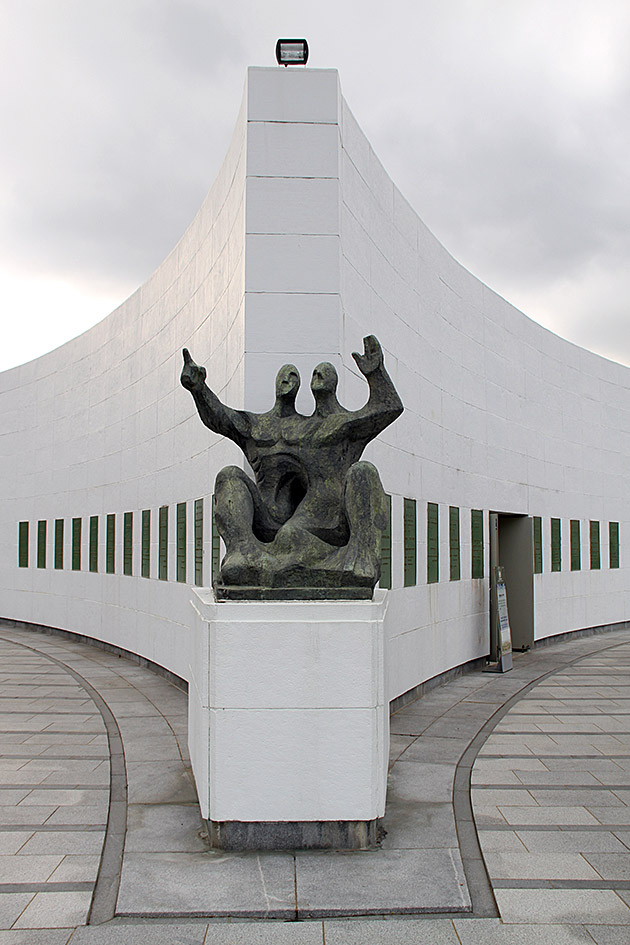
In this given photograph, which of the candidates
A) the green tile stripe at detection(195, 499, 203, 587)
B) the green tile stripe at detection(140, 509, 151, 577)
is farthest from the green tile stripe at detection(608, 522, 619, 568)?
the green tile stripe at detection(195, 499, 203, 587)

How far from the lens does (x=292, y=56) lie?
8.34 meters

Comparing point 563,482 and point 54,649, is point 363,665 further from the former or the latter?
point 563,482

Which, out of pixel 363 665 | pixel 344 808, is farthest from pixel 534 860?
pixel 363 665

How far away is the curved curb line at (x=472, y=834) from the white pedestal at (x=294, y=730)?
1.94 ft

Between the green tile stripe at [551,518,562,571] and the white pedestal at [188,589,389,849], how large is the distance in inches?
452

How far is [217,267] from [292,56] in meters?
2.35

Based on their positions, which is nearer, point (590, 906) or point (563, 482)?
point (590, 906)

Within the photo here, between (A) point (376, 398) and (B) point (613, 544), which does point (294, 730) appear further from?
(B) point (613, 544)

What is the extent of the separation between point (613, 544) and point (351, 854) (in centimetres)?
1527

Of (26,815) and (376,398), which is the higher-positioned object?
(376,398)

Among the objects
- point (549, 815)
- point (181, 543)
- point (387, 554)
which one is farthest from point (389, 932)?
point (181, 543)

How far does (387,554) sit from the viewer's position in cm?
921

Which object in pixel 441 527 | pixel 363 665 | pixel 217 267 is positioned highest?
pixel 217 267

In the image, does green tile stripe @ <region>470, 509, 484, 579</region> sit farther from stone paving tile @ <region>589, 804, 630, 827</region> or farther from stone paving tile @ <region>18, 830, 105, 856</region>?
stone paving tile @ <region>18, 830, 105, 856</region>
